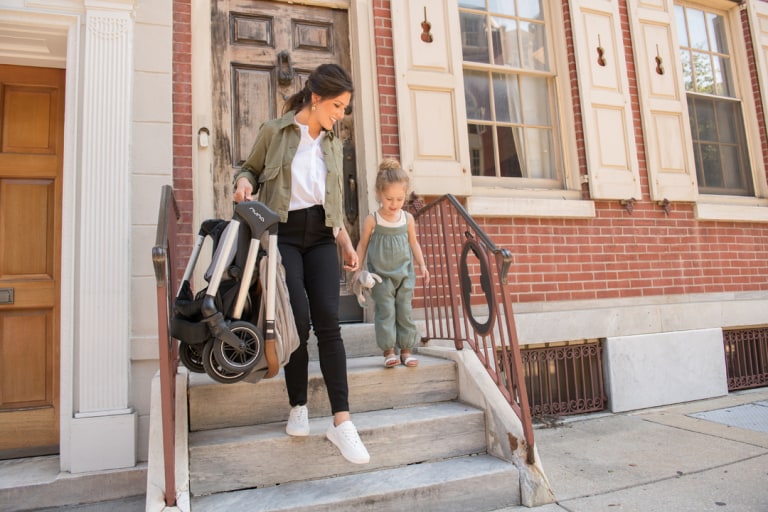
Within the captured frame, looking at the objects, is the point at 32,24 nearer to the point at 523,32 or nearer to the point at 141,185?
the point at 141,185

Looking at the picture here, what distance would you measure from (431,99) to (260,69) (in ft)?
4.44

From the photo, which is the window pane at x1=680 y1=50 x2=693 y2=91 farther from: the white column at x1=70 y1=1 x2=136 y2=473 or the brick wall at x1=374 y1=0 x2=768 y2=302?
the white column at x1=70 y1=1 x2=136 y2=473

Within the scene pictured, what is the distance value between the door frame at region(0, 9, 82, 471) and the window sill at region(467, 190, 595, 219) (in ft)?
9.08

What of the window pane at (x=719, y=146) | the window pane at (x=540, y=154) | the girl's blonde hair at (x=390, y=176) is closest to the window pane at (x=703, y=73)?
the window pane at (x=719, y=146)

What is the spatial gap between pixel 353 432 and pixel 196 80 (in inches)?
107

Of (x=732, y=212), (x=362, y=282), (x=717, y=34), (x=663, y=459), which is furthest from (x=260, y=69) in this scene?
(x=717, y=34)

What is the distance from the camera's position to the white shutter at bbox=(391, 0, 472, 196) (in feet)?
13.7

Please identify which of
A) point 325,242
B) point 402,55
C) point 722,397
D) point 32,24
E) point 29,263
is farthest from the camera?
point 722,397

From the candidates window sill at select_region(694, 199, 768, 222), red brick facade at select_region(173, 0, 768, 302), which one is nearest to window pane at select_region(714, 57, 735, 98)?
window sill at select_region(694, 199, 768, 222)

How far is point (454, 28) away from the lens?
4.47m

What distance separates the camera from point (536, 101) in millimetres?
4969

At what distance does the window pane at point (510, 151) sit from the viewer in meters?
4.76

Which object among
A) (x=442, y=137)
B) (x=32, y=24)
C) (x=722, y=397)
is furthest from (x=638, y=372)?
(x=32, y=24)

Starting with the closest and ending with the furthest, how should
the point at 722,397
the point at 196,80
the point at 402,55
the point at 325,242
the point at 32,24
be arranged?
the point at 325,242 → the point at 32,24 → the point at 196,80 → the point at 402,55 → the point at 722,397
